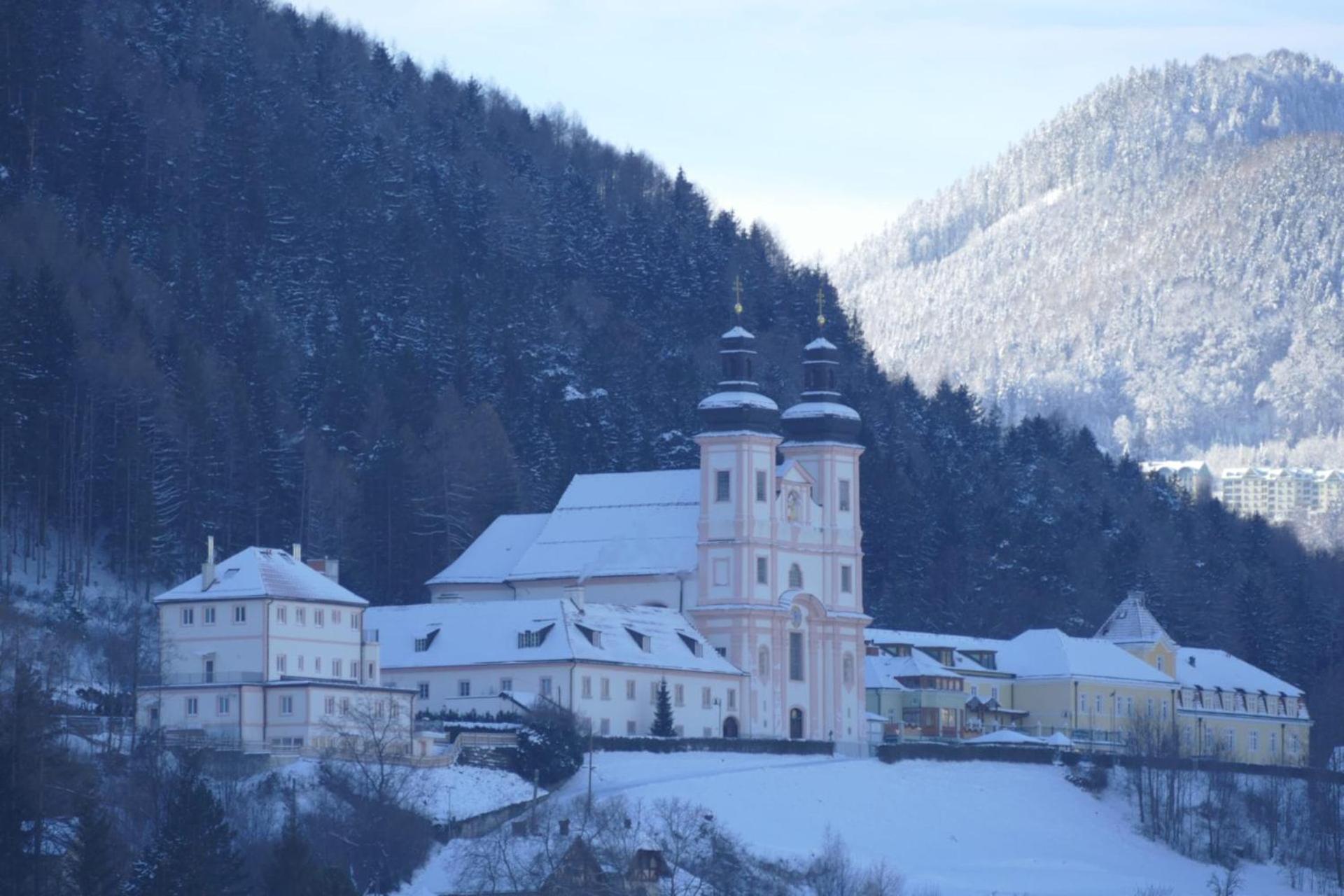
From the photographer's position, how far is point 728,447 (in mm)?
106625

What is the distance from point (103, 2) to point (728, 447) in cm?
6343

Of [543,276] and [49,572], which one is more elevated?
[543,276]

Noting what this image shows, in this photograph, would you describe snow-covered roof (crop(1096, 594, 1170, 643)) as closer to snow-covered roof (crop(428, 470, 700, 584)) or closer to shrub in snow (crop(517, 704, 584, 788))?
snow-covered roof (crop(428, 470, 700, 584))

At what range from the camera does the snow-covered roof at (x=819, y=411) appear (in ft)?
364

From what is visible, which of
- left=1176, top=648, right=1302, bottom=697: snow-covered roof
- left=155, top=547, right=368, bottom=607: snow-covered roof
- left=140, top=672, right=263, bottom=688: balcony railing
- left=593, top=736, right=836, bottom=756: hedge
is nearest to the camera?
left=140, top=672, right=263, bottom=688: balcony railing

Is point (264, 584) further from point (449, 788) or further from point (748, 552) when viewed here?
point (748, 552)

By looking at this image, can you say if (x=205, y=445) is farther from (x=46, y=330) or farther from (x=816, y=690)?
(x=816, y=690)

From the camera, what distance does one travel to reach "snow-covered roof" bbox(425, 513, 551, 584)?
112 m

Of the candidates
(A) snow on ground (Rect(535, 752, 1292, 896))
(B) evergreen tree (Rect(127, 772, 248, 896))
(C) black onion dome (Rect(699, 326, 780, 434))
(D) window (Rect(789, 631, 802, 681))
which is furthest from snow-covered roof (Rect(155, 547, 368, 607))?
(B) evergreen tree (Rect(127, 772, 248, 896))

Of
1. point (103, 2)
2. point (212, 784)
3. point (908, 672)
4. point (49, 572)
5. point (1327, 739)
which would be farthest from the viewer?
point (103, 2)

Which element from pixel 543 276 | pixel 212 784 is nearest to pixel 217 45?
pixel 543 276

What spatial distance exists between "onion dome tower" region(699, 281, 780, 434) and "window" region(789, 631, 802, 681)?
7425 millimetres

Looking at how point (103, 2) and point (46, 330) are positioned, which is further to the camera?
point (103, 2)

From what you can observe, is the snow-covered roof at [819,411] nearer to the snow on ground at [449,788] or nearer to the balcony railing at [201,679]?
the snow on ground at [449,788]
